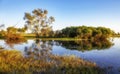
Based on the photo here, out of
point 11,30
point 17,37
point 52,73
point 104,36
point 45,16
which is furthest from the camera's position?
point 45,16

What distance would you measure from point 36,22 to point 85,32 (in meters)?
15.2

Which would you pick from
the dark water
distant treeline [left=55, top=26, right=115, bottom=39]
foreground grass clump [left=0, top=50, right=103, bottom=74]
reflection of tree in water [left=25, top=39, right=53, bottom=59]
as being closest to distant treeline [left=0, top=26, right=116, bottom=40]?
A: distant treeline [left=55, top=26, right=115, bottom=39]

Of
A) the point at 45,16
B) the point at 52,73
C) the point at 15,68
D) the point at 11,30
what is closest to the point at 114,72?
the point at 52,73

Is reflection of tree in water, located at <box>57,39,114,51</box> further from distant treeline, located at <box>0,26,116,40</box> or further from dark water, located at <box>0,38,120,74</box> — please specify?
distant treeline, located at <box>0,26,116,40</box>

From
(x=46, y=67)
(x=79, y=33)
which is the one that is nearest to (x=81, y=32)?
(x=79, y=33)

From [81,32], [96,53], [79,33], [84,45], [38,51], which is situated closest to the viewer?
[38,51]

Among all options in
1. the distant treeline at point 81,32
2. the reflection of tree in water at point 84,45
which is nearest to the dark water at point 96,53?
the reflection of tree in water at point 84,45

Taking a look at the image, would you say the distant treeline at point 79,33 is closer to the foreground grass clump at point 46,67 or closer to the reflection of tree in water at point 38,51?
the reflection of tree in water at point 38,51

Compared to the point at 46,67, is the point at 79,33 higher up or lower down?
higher up

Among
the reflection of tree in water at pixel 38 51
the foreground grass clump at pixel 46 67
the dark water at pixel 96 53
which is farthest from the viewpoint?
the reflection of tree in water at pixel 38 51

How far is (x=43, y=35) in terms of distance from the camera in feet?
243

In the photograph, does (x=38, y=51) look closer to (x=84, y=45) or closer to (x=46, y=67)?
(x=46, y=67)

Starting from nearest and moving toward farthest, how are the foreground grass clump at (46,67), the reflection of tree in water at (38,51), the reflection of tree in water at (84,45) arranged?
the foreground grass clump at (46,67), the reflection of tree in water at (38,51), the reflection of tree in water at (84,45)

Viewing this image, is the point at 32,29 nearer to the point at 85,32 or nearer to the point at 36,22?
the point at 36,22
